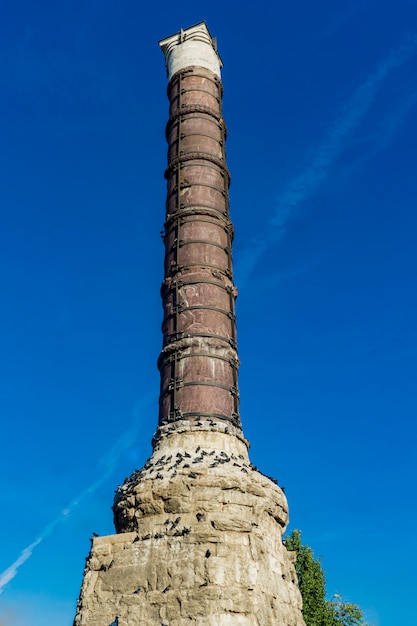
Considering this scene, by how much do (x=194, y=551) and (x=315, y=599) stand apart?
14.4 m

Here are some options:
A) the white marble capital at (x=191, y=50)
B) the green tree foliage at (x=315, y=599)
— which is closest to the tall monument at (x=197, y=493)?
the white marble capital at (x=191, y=50)

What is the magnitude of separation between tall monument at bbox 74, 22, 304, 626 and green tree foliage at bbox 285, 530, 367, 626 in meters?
11.3

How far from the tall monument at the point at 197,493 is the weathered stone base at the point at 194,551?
0.06 feet

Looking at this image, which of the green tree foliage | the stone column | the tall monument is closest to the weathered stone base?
the tall monument

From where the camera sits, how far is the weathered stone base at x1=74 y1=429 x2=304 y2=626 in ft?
32.8

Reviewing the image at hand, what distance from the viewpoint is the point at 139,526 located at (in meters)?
11.3

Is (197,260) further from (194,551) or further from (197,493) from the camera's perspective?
(194,551)

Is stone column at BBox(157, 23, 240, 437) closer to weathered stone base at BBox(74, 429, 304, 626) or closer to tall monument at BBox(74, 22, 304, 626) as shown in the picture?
tall monument at BBox(74, 22, 304, 626)

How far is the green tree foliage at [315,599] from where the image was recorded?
21938mm

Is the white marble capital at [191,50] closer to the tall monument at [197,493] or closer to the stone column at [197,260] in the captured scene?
the stone column at [197,260]

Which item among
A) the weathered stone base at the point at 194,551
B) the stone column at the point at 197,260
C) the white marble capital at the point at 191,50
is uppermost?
the white marble capital at the point at 191,50

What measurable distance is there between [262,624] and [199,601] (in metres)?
1.09

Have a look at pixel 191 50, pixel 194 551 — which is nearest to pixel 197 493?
pixel 194 551

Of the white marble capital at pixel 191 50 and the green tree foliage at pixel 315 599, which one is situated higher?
the white marble capital at pixel 191 50
